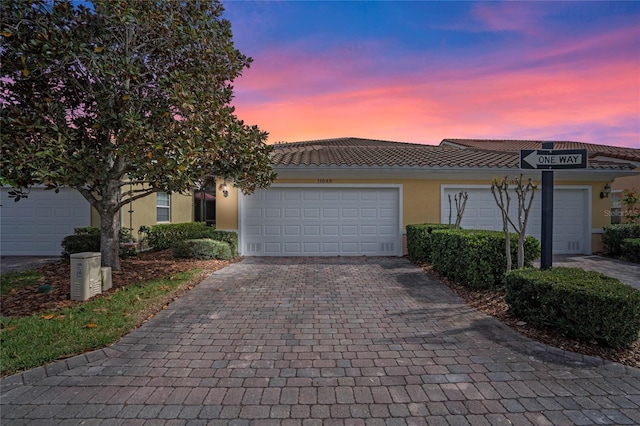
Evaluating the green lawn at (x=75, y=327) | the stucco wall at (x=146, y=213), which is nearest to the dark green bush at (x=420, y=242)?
the green lawn at (x=75, y=327)

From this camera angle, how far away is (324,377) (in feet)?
9.86

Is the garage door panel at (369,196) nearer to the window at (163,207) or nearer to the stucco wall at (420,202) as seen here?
the stucco wall at (420,202)

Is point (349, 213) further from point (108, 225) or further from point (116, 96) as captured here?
point (116, 96)

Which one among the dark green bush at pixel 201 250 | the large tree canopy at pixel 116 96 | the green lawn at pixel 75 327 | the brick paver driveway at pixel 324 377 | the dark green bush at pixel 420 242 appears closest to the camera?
the brick paver driveway at pixel 324 377

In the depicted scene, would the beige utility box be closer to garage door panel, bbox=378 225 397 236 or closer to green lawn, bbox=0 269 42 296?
green lawn, bbox=0 269 42 296

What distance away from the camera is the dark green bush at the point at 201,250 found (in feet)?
29.6

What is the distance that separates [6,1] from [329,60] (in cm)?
660

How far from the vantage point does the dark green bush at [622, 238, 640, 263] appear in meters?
8.85

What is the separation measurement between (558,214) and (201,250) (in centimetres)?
1194

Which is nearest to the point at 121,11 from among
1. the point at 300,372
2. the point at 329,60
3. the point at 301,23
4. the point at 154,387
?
the point at 301,23

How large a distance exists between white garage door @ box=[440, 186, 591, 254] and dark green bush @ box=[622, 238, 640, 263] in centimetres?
127

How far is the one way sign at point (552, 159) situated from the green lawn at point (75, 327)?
649cm

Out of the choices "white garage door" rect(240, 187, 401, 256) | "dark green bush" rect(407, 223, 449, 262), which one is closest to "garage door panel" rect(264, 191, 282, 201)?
"white garage door" rect(240, 187, 401, 256)

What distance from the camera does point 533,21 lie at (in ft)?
23.0
